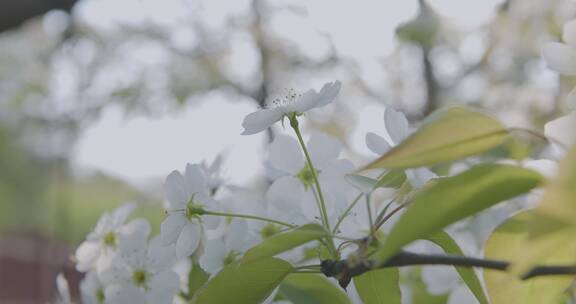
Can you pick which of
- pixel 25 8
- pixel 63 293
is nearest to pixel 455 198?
pixel 63 293

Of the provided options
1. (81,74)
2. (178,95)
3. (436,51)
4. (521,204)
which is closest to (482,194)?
(521,204)

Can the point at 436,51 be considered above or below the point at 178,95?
below

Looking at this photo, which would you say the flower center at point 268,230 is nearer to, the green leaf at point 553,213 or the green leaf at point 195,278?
the green leaf at point 195,278

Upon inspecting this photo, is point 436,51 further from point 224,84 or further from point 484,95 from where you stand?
point 224,84

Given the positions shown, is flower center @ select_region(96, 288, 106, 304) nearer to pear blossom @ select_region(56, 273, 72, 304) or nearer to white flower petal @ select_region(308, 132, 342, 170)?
pear blossom @ select_region(56, 273, 72, 304)

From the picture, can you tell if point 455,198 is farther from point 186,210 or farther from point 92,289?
point 92,289

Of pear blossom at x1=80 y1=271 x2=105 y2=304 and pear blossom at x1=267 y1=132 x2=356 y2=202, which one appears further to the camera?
pear blossom at x1=80 y1=271 x2=105 y2=304

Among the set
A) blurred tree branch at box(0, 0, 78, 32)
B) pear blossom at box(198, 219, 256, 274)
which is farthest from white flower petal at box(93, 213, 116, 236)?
blurred tree branch at box(0, 0, 78, 32)
